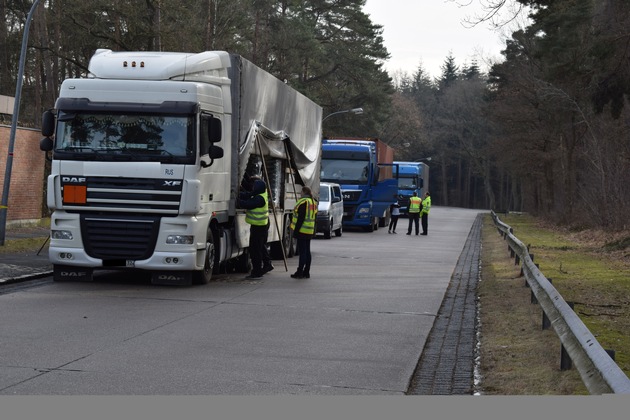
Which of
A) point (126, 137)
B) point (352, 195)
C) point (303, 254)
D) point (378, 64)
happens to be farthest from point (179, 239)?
point (378, 64)

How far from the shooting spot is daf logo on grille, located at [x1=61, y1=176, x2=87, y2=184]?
1605 centimetres

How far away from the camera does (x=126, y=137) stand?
1622 cm

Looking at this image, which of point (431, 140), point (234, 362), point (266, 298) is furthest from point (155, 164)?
point (431, 140)

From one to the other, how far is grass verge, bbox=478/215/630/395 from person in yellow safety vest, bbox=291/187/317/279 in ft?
10.6

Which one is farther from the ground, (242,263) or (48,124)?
(48,124)

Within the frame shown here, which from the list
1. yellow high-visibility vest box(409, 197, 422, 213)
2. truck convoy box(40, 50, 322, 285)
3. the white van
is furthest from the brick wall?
yellow high-visibility vest box(409, 197, 422, 213)

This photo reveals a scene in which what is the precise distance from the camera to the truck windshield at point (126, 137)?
16125 millimetres

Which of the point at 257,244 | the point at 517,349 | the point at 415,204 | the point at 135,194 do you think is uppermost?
the point at 135,194

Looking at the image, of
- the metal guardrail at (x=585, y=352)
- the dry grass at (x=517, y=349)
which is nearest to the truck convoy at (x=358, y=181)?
the dry grass at (x=517, y=349)

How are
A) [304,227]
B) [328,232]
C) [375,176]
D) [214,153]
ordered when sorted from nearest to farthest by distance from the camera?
[214,153] < [304,227] < [328,232] < [375,176]

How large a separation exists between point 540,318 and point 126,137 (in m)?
6.94

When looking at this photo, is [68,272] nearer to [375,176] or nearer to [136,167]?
[136,167]

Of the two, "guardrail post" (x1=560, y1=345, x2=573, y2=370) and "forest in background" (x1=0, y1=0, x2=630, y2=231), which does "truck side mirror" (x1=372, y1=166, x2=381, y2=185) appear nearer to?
"forest in background" (x1=0, y1=0, x2=630, y2=231)

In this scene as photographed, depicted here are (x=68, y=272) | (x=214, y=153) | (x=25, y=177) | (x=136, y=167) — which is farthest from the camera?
(x=25, y=177)
